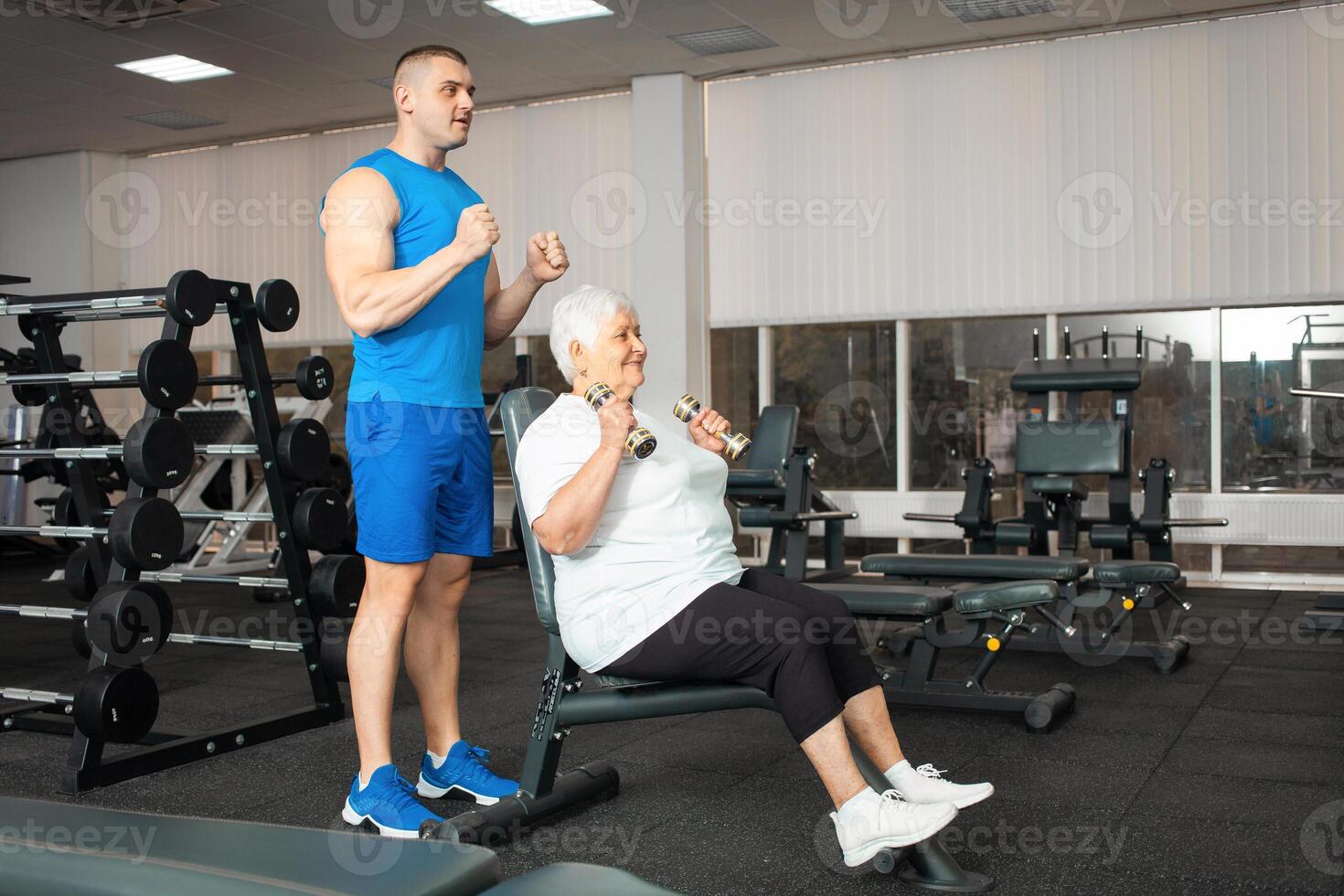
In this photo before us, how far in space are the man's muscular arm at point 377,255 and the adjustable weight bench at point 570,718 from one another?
1.00ft

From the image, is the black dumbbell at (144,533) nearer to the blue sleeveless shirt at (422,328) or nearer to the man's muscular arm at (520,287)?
the blue sleeveless shirt at (422,328)

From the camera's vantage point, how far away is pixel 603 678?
6.85 ft

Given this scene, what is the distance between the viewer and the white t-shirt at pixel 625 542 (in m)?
1.98

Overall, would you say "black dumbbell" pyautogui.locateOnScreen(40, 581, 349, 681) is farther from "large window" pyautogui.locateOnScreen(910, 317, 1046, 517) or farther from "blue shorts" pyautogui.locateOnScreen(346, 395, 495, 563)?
"large window" pyautogui.locateOnScreen(910, 317, 1046, 517)

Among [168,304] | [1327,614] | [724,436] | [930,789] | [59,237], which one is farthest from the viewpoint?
[59,237]

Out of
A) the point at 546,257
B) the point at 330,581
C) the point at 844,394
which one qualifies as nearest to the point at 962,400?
the point at 844,394

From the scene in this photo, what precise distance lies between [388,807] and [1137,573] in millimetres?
2512

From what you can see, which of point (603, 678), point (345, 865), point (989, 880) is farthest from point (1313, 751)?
point (345, 865)

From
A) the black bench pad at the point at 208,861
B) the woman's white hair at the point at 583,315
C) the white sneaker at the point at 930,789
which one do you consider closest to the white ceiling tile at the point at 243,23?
the woman's white hair at the point at 583,315

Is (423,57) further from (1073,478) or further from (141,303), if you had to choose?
(1073,478)

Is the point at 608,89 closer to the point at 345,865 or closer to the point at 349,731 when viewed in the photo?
the point at 349,731

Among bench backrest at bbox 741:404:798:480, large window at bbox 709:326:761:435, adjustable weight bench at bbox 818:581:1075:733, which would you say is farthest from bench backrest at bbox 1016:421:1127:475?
large window at bbox 709:326:761:435

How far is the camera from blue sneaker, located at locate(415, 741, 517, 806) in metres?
2.30

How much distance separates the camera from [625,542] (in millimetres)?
2010
